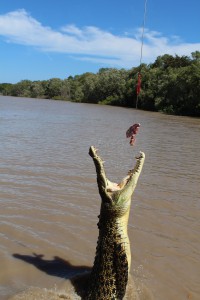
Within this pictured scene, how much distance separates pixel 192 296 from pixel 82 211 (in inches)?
111

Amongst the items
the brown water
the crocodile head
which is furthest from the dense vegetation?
the crocodile head

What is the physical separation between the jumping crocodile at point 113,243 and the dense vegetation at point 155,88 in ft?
130

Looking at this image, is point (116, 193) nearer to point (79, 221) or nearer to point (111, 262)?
point (111, 262)

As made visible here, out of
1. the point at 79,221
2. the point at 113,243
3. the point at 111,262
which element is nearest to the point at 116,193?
the point at 113,243

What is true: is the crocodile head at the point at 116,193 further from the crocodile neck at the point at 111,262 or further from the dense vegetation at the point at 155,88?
the dense vegetation at the point at 155,88

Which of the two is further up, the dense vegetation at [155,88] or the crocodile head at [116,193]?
the dense vegetation at [155,88]

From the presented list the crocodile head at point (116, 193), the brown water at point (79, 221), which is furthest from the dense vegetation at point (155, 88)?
the crocodile head at point (116, 193)

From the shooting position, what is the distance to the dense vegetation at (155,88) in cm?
4338

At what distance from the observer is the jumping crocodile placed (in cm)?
408

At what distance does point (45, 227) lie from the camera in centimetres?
622

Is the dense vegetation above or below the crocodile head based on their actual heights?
above

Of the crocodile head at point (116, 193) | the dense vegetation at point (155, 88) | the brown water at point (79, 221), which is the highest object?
the dense vegetation at point (155, 88)

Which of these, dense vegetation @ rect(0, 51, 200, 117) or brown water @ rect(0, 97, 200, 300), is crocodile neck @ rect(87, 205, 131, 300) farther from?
dense vegetation @ rect(0, 51, 200, 117)

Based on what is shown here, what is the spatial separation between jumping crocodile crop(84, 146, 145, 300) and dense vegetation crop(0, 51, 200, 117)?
3977 centimetres
